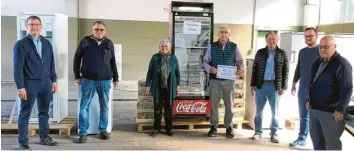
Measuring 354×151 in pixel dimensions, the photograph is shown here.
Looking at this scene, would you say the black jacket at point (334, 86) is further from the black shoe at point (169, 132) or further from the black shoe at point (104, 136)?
the black shoe at point (104, 136)

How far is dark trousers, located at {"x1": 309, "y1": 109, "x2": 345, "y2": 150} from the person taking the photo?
3.26 metres

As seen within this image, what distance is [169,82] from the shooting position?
5035 mm

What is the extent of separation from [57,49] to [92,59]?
0.76 m

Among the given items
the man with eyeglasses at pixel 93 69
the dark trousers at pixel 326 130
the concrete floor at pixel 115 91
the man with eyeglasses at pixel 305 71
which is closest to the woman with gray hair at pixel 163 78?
the man with eyeglasses at pixel 93 69

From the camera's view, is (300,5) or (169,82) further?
(300,5)

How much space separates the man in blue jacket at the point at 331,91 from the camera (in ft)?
10.5

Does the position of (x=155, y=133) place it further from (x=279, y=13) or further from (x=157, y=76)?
(x=279, y=13)

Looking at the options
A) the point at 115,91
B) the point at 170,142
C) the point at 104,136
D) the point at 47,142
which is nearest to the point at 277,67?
the point at 170,142

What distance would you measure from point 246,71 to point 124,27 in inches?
245

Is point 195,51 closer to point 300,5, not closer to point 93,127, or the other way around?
point 93,127

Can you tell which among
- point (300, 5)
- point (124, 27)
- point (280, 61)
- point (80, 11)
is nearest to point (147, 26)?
point (124, 27)

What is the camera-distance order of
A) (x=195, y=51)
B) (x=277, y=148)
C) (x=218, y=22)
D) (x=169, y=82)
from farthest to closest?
(x=218, y=22), (x=195, y=51), (x=169, y=82), (x=277, y=148)

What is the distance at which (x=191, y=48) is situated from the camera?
570 centimetres

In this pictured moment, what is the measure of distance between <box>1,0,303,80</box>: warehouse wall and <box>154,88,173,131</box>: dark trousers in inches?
247
